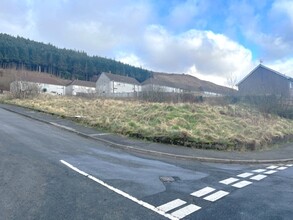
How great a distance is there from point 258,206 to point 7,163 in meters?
5.84

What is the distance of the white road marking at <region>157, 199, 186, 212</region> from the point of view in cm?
479

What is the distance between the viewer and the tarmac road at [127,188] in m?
4.60

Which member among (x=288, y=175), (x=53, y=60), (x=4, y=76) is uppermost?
(x=53, y=60)

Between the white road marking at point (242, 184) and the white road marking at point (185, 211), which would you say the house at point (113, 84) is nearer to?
the white road marking at point (242, 184)

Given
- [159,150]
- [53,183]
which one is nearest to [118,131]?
[159,150]

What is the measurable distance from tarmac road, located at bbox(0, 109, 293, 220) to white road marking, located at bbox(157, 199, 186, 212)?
0.06 ft

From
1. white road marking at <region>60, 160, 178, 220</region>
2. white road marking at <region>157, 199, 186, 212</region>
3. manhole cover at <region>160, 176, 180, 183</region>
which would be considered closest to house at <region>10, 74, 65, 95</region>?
white road marking at <region>60, 160, 178, 220</region>

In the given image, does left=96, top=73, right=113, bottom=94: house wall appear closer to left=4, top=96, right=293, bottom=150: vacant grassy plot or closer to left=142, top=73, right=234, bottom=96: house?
left=142, top=73, right=234, bottom=96: house

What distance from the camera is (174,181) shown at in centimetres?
661

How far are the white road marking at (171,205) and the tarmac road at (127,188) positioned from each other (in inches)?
0.7

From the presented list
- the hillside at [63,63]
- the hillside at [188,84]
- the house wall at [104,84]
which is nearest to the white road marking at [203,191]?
the hillside at [188,84]

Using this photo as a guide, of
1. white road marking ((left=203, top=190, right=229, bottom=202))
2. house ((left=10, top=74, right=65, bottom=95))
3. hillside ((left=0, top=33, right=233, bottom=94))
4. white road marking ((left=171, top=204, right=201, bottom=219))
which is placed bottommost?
white road marking ((left=203, top=190, right=229, bottom=202))

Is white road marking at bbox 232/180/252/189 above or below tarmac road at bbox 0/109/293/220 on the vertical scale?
below

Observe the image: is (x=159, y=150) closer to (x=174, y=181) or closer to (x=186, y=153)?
(x=186, y=153)
